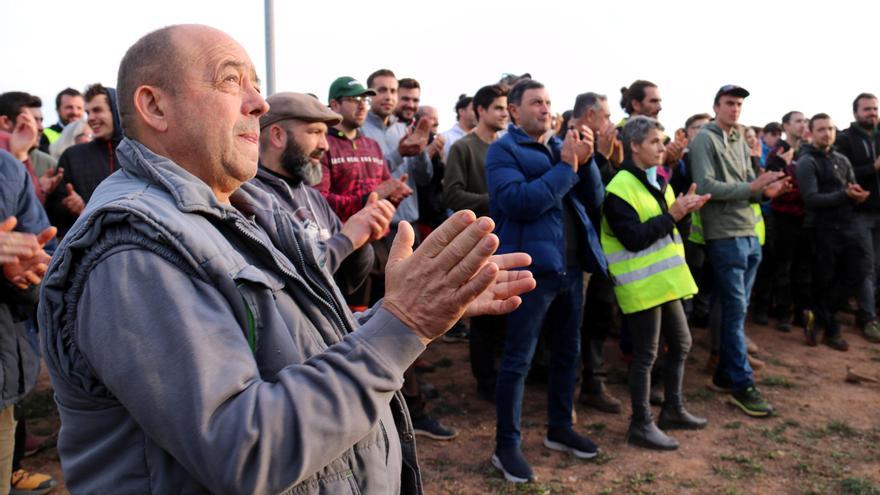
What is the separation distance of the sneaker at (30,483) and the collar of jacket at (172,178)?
3.35 meters

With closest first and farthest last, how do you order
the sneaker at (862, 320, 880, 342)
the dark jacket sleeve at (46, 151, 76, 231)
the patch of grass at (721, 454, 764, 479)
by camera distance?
the patch of grass at (721, 454, 764, 479) < the dark jacket sleeve at (46, 151, 76, 231) < the sneaker at (862, 320, 880, 342)

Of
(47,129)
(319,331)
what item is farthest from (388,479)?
(47,129)

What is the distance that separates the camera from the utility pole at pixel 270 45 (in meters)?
5.32

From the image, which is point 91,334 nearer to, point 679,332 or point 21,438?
point 21,438

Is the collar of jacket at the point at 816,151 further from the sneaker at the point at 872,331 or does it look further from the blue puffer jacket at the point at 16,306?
the blue puffer jacket at the point at 16,306

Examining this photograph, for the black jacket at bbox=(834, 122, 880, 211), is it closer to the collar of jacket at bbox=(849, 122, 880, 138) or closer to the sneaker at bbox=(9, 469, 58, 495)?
the collar of jacket at bbox=(849, 122, 880, 138)

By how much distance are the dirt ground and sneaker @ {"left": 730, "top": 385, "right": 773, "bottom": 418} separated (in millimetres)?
62

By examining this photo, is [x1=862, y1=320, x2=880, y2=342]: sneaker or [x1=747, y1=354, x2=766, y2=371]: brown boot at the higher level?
[x1=862, y1=320, x2=880, y2=342]: sneaker

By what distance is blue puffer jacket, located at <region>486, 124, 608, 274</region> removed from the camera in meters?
4.06

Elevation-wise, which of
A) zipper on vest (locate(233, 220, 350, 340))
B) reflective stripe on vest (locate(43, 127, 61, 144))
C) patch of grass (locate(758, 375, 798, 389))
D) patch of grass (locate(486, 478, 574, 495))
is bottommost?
patch of grass (locate(758, 375, 798, 389))

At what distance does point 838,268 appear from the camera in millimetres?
Result: 7449

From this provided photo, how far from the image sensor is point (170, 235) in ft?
4.01

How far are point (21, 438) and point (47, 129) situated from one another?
213 inches

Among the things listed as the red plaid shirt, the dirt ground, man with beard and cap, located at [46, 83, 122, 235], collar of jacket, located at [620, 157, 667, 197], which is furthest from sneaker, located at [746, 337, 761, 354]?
man with beard and cap, located at [46, 83, 122, 235]
